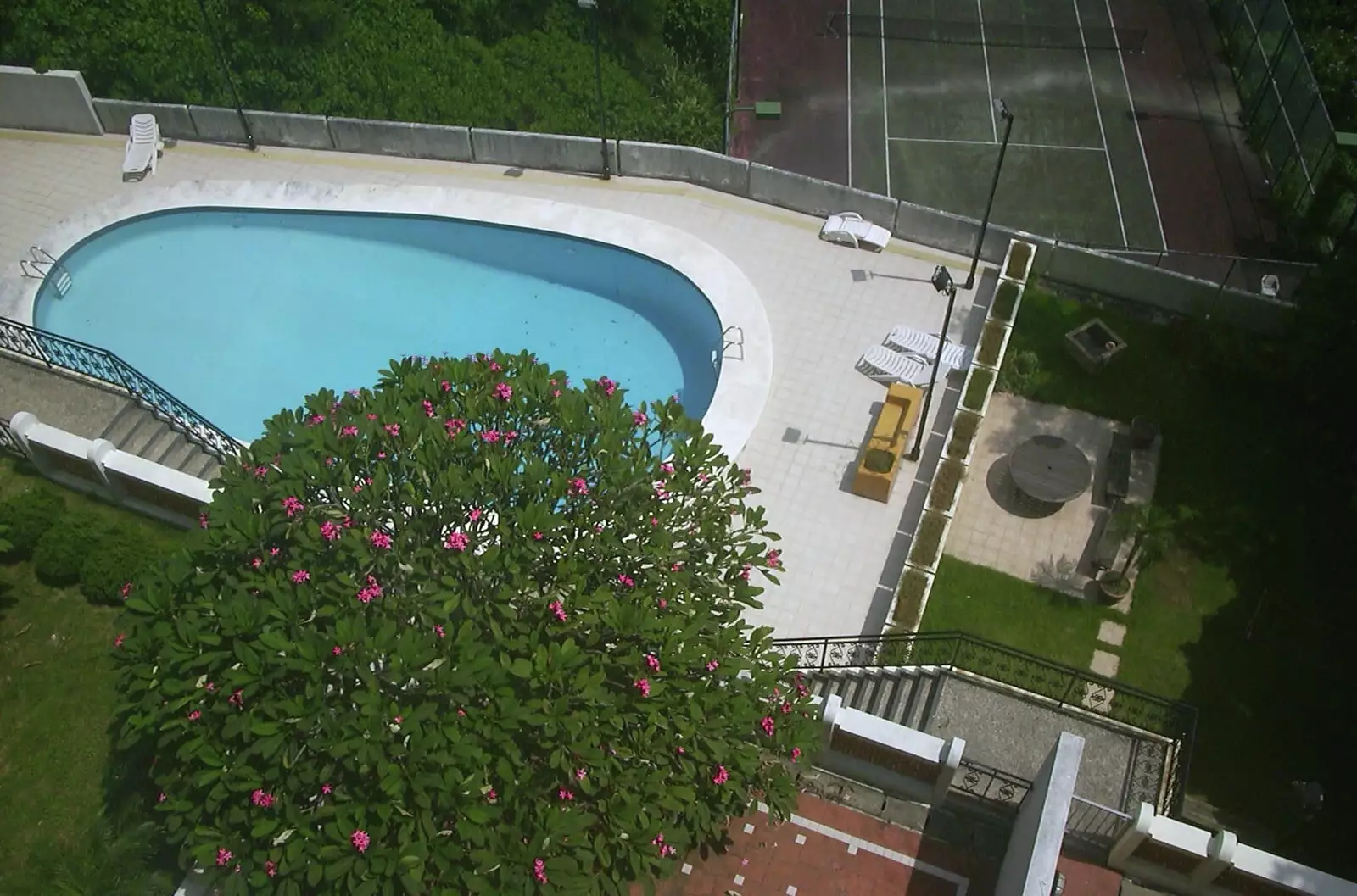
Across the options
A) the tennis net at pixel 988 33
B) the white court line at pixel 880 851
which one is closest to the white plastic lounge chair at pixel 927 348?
the white court line at pixel 880 851

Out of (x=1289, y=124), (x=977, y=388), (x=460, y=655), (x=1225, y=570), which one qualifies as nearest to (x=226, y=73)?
(x=977, y=388)

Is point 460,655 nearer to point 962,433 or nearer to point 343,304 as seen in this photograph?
point 962,433

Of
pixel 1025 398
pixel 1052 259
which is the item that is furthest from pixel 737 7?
pixel 1025 398

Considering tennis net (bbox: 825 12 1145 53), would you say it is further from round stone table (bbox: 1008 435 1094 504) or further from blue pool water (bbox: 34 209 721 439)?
round stone table (bbox: 1008 435 1094 504)

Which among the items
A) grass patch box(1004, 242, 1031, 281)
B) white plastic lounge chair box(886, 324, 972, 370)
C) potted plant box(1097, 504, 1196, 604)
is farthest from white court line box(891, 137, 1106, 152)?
potted plant box(1097, 504, 1196, 604)

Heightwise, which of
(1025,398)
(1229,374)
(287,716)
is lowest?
(287,716)

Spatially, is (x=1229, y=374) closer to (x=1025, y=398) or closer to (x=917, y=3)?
(x=1025, y=398)
